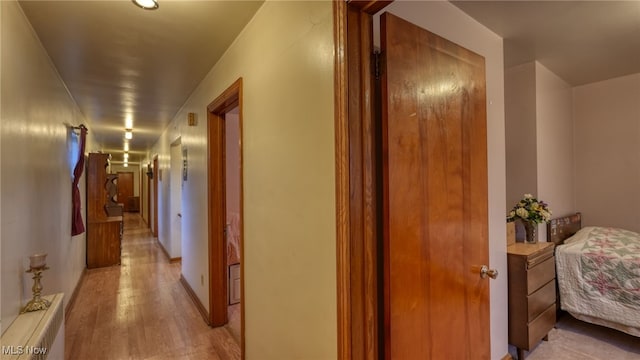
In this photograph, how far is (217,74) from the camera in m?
2.50

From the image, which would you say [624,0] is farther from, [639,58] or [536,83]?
[639,58]

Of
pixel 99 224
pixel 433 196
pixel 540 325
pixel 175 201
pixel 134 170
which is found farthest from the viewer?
pixel 134 170


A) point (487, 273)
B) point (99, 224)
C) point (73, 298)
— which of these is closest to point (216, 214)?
point (487, 273)

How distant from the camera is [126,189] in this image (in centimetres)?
1306

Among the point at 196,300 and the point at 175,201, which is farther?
the point at 175,201

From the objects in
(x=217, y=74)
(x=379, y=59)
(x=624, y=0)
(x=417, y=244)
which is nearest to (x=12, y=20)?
(x=217, y=74)

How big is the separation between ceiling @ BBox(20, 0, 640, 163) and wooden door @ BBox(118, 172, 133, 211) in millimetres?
11180

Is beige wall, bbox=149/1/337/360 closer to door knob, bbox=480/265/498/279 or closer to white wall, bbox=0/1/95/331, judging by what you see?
door knob, bbox=480/265/498/279

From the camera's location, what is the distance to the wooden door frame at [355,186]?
1063mm

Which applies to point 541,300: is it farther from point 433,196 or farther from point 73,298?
point 73,298

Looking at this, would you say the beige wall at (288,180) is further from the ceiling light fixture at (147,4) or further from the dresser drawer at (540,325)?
the dresser drawer at (540,325)

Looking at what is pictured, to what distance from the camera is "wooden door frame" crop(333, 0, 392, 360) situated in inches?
41.9

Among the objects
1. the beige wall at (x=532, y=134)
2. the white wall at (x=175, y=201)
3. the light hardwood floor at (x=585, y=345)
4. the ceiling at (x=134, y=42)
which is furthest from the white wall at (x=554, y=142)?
the white wall at (x=175, y=201)

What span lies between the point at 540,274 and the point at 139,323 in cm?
353
